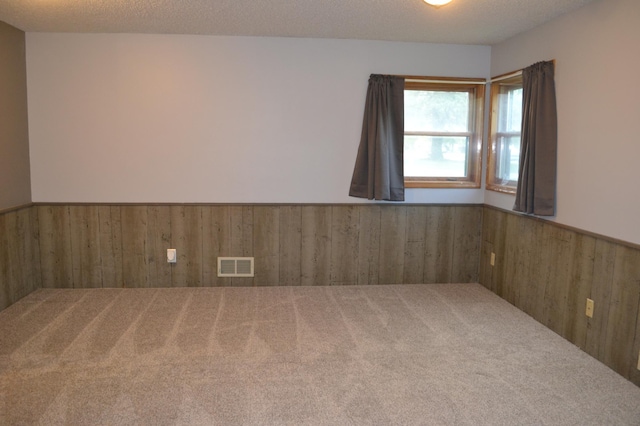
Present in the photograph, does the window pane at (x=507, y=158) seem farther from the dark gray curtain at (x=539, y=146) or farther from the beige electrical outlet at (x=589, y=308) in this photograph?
the beige electrical outlet at (x=589, y=308)

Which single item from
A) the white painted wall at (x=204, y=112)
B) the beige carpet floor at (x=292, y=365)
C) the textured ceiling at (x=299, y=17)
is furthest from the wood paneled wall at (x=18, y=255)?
the textured ceiling at (x=299, y=17)

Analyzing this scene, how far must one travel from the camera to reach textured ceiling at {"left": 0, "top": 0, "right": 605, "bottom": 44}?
342 centimetres

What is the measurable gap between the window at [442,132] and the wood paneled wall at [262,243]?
0.32 meters

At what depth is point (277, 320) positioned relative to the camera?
3777 millimetres

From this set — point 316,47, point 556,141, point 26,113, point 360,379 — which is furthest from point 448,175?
point 26,113

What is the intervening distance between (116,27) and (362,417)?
11.9ft

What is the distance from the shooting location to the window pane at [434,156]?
478 centimetres

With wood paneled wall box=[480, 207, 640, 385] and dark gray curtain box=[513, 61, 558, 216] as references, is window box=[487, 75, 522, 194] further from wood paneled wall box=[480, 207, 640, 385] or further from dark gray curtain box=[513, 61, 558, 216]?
dark gray curtain box=[513, 61, 558, 216]

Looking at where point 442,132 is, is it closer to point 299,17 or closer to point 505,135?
point 505,135

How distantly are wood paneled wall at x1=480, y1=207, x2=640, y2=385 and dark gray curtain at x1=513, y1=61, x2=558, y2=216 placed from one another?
208mm

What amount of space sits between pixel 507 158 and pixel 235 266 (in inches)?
108

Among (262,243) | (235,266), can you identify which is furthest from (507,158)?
(235,266)

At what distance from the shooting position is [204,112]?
14.8ft

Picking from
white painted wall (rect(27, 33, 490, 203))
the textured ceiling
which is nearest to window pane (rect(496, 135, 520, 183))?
white painted wall (rect(27, 33, 490, 203))
